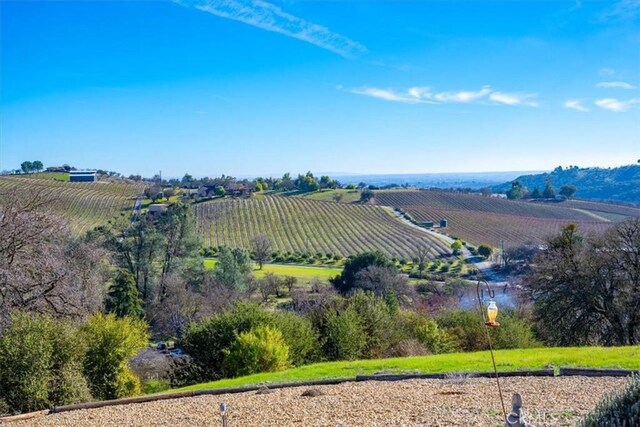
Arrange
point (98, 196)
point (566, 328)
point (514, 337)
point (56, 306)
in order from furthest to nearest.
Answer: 1. point (98, 196)
2. point (566, 328)
3. point (514, 337)
4. point (56, 306)

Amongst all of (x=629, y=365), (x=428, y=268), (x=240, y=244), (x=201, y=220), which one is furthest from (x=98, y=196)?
(x=629, y=365)

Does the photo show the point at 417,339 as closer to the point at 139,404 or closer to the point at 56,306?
the point at 139,404

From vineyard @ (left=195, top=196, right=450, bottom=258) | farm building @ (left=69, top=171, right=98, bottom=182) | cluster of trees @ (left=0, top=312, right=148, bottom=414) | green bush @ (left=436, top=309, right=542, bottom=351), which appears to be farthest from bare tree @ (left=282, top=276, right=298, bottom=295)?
farm building @ (left=69, top=171, right=98, bottom=182)

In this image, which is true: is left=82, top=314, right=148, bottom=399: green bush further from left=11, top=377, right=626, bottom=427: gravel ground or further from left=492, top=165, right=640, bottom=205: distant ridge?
left=492, top=165, right=640, bottom=205: distant ridge

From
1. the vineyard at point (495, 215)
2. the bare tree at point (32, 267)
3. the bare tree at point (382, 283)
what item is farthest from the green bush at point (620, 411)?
the vineyard at point (495, 215)

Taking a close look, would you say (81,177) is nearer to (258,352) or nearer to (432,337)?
(432,337)

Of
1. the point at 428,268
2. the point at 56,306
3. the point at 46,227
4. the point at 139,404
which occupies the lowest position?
the point at 428,268

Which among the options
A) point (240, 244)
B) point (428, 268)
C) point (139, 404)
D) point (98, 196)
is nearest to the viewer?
point (139, 404)
